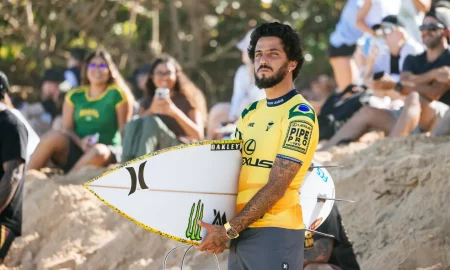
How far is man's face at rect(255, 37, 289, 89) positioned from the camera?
432cm

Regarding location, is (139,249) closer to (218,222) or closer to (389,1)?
(218,222)

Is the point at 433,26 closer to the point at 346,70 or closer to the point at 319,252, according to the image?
the point at 346,70

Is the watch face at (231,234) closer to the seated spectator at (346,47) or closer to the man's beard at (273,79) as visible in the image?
the man's beard at (273,79)

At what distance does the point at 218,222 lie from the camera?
4.38m

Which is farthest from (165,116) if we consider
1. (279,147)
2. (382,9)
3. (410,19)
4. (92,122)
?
(279,147)

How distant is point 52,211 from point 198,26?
22.7 ft

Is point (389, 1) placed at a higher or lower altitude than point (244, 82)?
higher

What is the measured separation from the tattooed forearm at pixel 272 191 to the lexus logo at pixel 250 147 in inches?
7.7

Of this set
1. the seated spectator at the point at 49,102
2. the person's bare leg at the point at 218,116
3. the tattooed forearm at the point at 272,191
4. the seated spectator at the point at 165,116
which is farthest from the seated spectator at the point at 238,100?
the tattooed forearm at the point at 272,191

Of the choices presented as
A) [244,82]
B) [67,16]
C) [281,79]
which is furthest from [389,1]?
[67,16]

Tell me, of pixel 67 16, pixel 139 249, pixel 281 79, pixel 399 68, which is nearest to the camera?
pixel 281 79

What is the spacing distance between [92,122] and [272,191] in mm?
5001

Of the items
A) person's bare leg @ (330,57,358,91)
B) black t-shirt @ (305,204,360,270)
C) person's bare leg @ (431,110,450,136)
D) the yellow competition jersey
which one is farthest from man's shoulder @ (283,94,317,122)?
person's bare leg @ (330,57,358,91)

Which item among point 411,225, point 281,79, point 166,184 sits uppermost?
point 281,79
